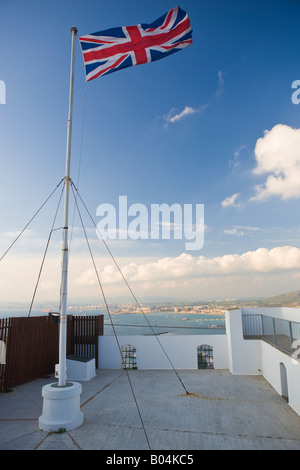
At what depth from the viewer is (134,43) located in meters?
9.05

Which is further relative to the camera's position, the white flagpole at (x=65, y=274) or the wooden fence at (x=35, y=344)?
the wooden fence at (x=35, y=344)

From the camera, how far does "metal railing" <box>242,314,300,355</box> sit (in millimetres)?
9727

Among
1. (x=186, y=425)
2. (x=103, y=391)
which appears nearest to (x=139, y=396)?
(x=103, y=391)

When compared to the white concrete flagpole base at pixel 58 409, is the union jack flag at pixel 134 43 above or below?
above

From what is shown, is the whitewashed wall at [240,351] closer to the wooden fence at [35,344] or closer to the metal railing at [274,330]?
the metal railing at [274,330]

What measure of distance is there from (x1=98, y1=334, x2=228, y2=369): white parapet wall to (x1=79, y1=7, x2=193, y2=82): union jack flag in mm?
12302

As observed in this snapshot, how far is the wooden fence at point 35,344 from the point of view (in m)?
11.4

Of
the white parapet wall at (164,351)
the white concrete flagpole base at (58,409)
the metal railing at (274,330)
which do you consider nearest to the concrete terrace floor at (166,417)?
the white concrete flagpole base at (58,409)

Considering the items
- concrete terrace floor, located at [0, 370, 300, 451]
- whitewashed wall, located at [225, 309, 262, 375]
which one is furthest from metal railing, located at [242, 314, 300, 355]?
concrete terrace floor, located at [0, 370, 300, 451]

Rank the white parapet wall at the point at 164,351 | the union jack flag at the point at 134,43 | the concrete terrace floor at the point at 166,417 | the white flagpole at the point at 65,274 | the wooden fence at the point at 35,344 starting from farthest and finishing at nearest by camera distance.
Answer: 1. the white parapet wall at the point at 164,351
2. the wooden fence at the point at 35,344
3. the union jack flag at the point at 134,43
4. the white flagpole at the point at 65,274
5. the concrete terrace floor at the point at 166,417

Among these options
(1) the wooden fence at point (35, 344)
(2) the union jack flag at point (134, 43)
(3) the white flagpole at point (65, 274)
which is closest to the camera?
(3) the white flagpole at point (65, 274)

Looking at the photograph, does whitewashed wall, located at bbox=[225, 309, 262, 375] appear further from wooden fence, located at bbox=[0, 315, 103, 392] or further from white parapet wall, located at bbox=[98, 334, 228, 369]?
wooden fence, located at bbox=[0, 315, 103, 392]

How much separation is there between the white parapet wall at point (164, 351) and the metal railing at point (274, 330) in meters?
1.48
